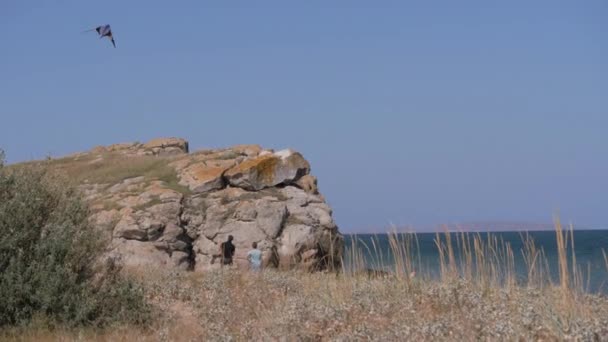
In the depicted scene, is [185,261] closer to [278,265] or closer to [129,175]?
[278,265]

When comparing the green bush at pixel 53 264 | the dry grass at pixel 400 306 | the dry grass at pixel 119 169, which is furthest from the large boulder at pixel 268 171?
the green bush at pixel 53 264

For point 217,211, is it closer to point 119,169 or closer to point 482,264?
point 119,169

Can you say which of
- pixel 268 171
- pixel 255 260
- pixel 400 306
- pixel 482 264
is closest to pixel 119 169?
pixel 268 171

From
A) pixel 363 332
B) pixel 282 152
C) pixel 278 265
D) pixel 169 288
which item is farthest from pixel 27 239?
pixel 282 152

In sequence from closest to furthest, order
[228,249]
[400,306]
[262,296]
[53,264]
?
[400,306]
[53,264]
[262,296]
[228,249]

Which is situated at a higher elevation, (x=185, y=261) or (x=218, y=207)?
(x=218, y=207)

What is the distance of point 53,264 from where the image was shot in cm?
1143

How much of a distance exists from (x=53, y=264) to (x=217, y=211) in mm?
12419

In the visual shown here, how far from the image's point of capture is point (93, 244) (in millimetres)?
12156

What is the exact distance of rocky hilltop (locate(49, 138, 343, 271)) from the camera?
22.6 metres

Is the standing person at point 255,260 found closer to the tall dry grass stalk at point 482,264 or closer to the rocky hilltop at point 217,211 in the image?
the rocky hilltop at point 217,211

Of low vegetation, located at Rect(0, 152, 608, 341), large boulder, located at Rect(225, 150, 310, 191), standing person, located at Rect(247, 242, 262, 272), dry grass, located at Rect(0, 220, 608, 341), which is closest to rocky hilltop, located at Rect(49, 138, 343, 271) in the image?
large boulder, located at Rect(225, 150, 310, 191)

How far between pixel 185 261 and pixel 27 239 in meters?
11.6

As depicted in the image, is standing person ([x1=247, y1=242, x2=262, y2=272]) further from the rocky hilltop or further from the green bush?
the green bush
